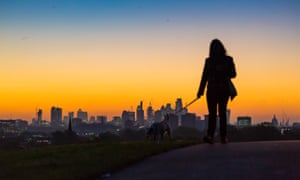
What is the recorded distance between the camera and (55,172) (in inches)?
427

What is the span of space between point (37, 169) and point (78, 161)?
1.05 metres

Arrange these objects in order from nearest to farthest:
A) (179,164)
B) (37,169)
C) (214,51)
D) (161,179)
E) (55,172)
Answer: (161,179) → (179,164) → (55,172) → (37,169) → (214,51)

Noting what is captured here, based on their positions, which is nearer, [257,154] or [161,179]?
[161,179]

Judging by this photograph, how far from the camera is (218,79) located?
42.4 feet

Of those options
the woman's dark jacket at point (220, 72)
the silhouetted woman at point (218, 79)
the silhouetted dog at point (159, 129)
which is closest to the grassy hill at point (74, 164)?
the silhouetted woman at point (218, 79)

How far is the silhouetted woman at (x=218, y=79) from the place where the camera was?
1282 cm

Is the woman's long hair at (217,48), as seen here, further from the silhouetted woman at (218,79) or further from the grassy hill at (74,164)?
the grassy hill at (74,164)

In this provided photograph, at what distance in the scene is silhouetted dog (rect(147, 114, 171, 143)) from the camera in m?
18.0

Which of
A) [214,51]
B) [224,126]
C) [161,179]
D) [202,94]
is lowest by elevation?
[161,179]

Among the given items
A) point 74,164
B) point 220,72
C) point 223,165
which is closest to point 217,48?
point 220,72

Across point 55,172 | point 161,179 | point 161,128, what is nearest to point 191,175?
point 161,179

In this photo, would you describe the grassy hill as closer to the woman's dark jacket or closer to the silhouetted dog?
the woman's dark jacket

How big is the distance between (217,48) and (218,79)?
2.52 feet

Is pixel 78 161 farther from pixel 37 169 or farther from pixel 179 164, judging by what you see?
pixel 179 164
